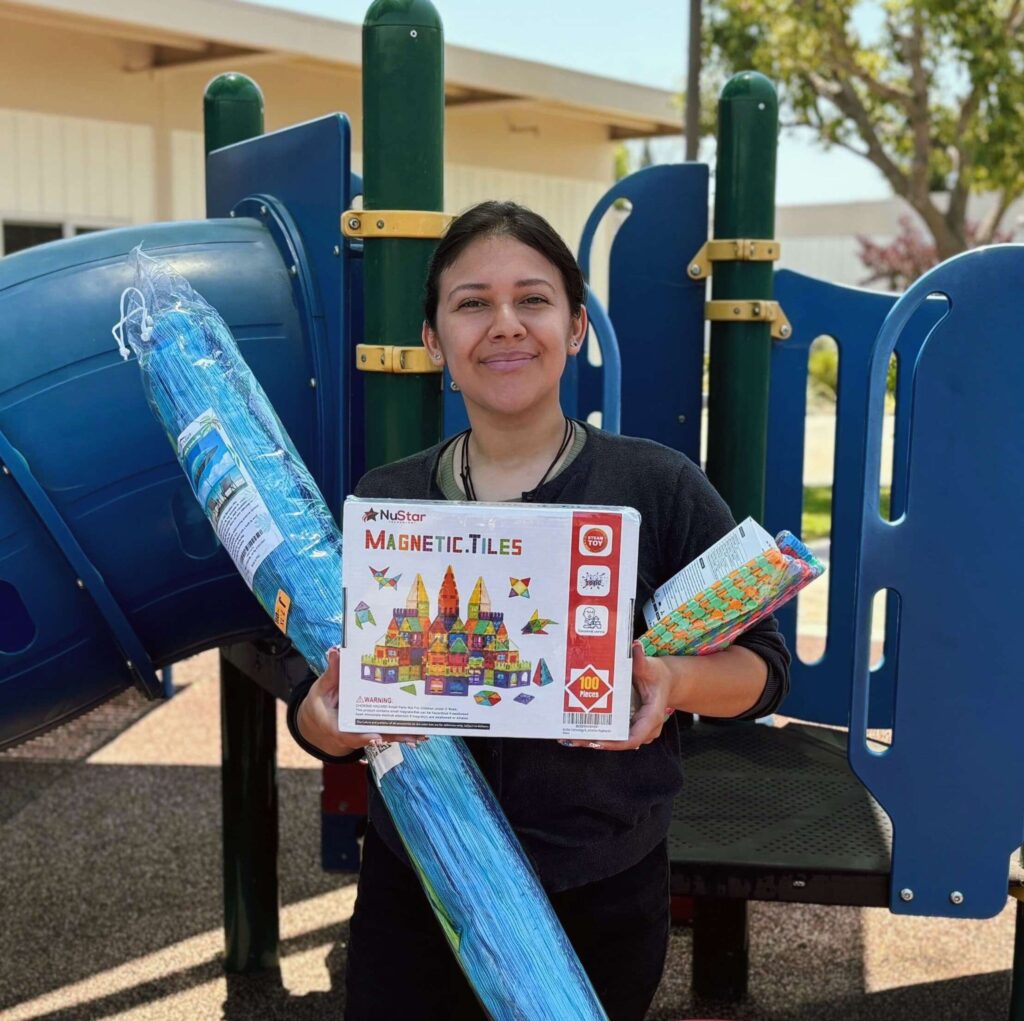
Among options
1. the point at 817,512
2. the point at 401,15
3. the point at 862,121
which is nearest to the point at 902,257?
the point at 862,121

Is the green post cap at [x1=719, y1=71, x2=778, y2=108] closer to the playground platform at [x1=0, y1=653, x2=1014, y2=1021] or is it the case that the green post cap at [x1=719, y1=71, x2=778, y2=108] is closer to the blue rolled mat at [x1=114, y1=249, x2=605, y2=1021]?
the blue rolled mat at [x1=114, y1=249, x2=605, y2=1021]

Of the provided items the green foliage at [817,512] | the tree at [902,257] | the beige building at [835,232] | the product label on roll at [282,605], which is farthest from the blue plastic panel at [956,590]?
the beige building at [835,232]

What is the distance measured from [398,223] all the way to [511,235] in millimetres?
703

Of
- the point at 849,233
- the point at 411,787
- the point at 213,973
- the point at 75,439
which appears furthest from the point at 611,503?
the point at 849,233

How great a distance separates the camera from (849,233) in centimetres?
3753

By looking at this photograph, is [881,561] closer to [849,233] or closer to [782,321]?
[782,321]

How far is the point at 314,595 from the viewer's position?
2033 mm

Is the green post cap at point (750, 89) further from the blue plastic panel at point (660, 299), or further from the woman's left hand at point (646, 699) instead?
the woman's left hand at point (646, 699)

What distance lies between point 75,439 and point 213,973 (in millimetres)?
1900

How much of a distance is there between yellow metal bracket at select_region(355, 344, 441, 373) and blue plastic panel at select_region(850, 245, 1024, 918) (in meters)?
0.82

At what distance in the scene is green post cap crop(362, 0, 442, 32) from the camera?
2.45 metres

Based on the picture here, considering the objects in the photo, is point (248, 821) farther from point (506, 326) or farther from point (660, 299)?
point (506, 326)

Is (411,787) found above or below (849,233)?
below

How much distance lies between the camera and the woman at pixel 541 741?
1.82 m
